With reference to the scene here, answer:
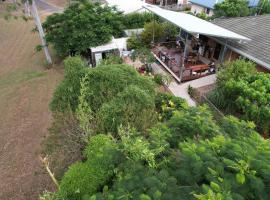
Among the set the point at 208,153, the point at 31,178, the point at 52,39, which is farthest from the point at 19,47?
the point at 208,153

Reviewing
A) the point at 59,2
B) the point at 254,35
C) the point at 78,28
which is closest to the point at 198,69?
the point at 254,35

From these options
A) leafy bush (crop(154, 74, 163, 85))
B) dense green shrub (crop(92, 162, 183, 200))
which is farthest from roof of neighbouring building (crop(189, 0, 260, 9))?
dense green shrub (crop(92, 162, 183, 200))

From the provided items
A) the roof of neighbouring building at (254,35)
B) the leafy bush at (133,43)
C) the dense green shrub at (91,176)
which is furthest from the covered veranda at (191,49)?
the dense green shrub at (91,176)

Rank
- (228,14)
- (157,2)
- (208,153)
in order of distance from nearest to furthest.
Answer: (208,153) < (228,14) < (157,2)

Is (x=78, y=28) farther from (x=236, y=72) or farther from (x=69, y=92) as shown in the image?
(x=236, y=72)

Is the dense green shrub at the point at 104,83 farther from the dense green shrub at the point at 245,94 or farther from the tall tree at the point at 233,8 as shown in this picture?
the tall tree at the point at 233,8

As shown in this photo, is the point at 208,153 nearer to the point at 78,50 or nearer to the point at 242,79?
the point at 242,79
